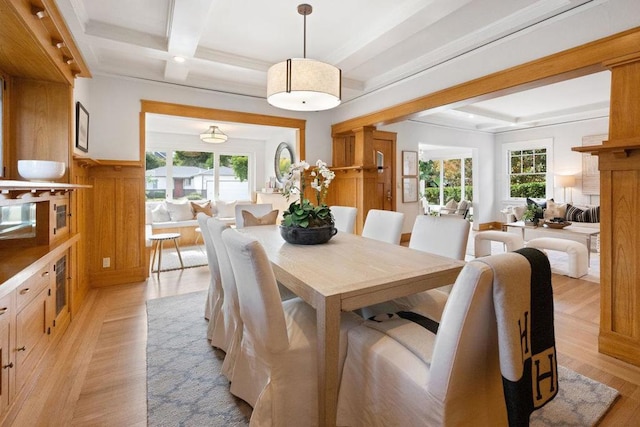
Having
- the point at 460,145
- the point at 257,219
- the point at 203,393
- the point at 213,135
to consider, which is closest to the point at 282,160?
the point at 213,135

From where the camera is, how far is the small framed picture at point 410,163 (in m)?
6.64

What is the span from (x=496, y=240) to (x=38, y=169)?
15.9 feet

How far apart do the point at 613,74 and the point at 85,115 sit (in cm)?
456

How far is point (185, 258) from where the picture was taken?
5.18m

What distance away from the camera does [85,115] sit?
3.33 m

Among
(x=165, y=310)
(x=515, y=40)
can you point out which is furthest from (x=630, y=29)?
(x=165, y=310)

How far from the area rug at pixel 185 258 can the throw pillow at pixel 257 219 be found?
145 cm

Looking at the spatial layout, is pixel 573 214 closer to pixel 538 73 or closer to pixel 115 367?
pixel 538 73

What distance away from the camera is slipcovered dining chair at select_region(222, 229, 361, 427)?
4.48 feet

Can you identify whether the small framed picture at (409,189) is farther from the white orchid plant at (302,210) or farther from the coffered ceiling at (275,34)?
the white orchid plant at (302,210)

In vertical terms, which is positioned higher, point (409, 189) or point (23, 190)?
point (409, 189)

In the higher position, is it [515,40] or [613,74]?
[515,40]

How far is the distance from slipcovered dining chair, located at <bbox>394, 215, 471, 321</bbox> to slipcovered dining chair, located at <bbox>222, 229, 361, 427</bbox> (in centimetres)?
53

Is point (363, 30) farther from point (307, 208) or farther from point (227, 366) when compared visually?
point (227, 366)
